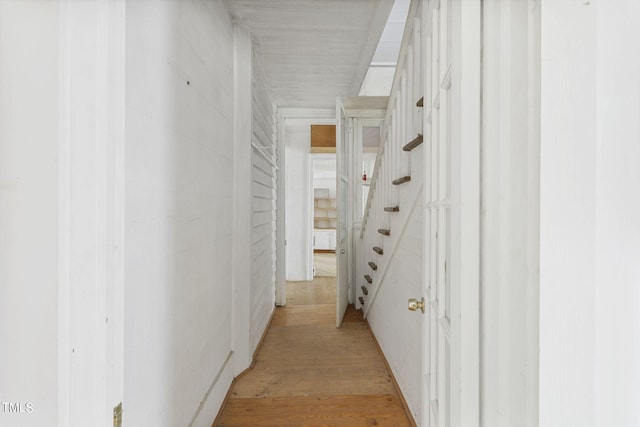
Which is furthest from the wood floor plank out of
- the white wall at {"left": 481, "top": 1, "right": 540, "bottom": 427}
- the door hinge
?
the door hinge

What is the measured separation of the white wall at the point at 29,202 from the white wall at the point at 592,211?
0.90 m

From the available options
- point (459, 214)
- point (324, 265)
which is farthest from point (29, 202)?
point (324, 265)

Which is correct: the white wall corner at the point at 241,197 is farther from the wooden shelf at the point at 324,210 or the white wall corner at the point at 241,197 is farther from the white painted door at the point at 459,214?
the wooden shelf at the point at 324,210

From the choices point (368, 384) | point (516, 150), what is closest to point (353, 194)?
point (368, 384)

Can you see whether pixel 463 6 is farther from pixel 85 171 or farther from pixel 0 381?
pixel 0 381

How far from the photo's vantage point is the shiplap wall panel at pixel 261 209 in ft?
7.98

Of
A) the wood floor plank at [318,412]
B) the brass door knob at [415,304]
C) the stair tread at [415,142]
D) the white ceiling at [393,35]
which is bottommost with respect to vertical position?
the wood floor plank at [318,412]

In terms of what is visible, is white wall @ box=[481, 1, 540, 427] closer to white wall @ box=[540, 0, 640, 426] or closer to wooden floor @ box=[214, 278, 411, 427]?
white wall @ box=[540, 0, 640, 426]

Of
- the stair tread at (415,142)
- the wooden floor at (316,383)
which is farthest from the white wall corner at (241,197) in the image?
→ the stair tread at (415,142)

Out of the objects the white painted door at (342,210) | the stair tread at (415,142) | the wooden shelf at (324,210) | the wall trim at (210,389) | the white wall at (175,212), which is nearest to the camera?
the white wall at (175,212)

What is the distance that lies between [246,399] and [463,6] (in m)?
2.08

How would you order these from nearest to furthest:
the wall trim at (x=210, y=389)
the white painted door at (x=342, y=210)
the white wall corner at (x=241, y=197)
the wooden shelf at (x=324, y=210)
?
the wall trim at (x=210, y=389), the white wall corner at (x=241, y=197), the white painted door at (x=342, y=210), the wooden shelf at (x=324, y=210)

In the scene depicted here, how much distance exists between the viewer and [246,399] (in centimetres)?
189

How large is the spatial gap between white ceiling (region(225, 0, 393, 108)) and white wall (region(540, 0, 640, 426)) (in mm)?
1521
